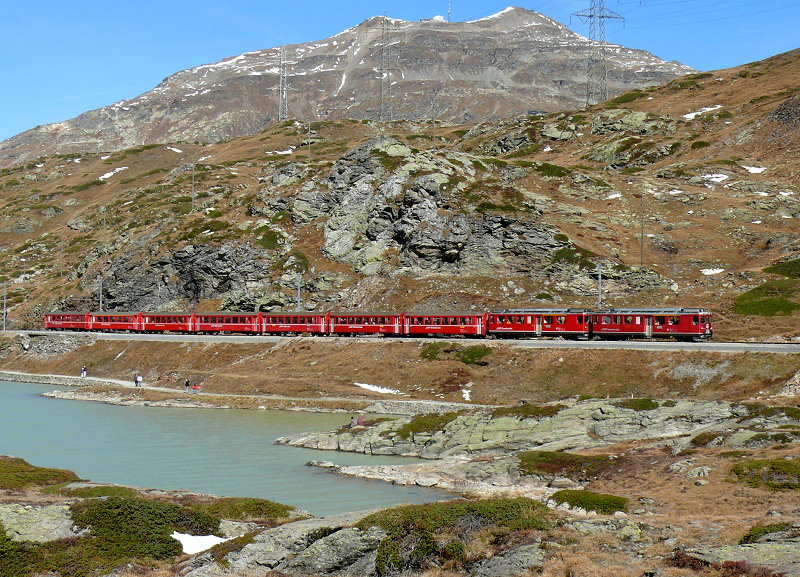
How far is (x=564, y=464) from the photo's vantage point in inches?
1319

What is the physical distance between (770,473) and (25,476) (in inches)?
1165

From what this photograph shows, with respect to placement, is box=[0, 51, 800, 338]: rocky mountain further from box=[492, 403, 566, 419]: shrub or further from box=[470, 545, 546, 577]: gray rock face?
box=[470, 545, 546, 577]: gray rock face

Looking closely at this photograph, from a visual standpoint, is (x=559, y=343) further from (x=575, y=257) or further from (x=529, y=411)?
(x=575, y=257)

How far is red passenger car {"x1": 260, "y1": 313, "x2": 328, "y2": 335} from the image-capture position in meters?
80.9

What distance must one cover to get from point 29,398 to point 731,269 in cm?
8022

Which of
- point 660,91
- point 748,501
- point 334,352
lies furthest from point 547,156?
point 748,501

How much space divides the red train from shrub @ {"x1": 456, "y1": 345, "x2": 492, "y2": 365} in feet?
24.2

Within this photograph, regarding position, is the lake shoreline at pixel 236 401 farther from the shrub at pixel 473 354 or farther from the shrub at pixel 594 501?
the shrub at pixel 594 501

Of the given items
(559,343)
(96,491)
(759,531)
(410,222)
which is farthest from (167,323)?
(759,531)

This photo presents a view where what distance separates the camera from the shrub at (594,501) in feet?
82.5

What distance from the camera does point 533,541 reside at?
1853 cm

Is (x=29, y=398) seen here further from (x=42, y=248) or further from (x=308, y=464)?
(x=42, y=248)

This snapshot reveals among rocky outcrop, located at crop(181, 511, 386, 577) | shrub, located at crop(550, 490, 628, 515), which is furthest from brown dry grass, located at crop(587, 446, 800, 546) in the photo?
rocky outcrop, located at crop(181, 511, 386, 577)

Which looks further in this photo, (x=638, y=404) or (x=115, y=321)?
(x=115, y=321)
